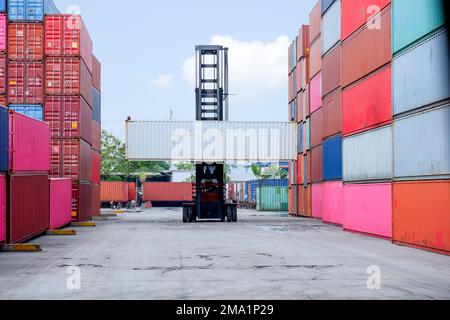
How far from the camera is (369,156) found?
25.6 meters

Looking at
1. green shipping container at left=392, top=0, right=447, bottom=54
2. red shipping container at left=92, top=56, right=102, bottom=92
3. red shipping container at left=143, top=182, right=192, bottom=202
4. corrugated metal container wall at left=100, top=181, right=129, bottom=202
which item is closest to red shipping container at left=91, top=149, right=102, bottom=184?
red shipping container at left=92, top=56, right=102, bottom=92

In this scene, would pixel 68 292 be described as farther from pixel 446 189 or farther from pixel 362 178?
pixel 362 178

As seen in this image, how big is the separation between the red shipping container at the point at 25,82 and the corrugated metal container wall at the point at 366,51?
14828 mm

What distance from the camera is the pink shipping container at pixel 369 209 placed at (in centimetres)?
2361

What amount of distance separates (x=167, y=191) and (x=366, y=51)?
195ft

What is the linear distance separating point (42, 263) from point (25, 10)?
19781 mm

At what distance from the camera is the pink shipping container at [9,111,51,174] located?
19969 millimetres

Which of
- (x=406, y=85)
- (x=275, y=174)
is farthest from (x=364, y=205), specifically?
(x=275, y=174)

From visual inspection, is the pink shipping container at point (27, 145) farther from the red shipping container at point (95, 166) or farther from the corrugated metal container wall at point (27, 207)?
the red shipping container at point (95, 166)

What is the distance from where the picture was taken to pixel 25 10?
3238 cm

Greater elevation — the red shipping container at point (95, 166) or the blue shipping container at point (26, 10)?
the blue shipping container at point (26, 10)

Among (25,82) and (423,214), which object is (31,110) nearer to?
(25,82)

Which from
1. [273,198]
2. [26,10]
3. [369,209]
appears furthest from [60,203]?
[273,198]

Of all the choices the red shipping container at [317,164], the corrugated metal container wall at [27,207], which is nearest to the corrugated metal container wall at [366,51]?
the red shipping container at [317,164]
